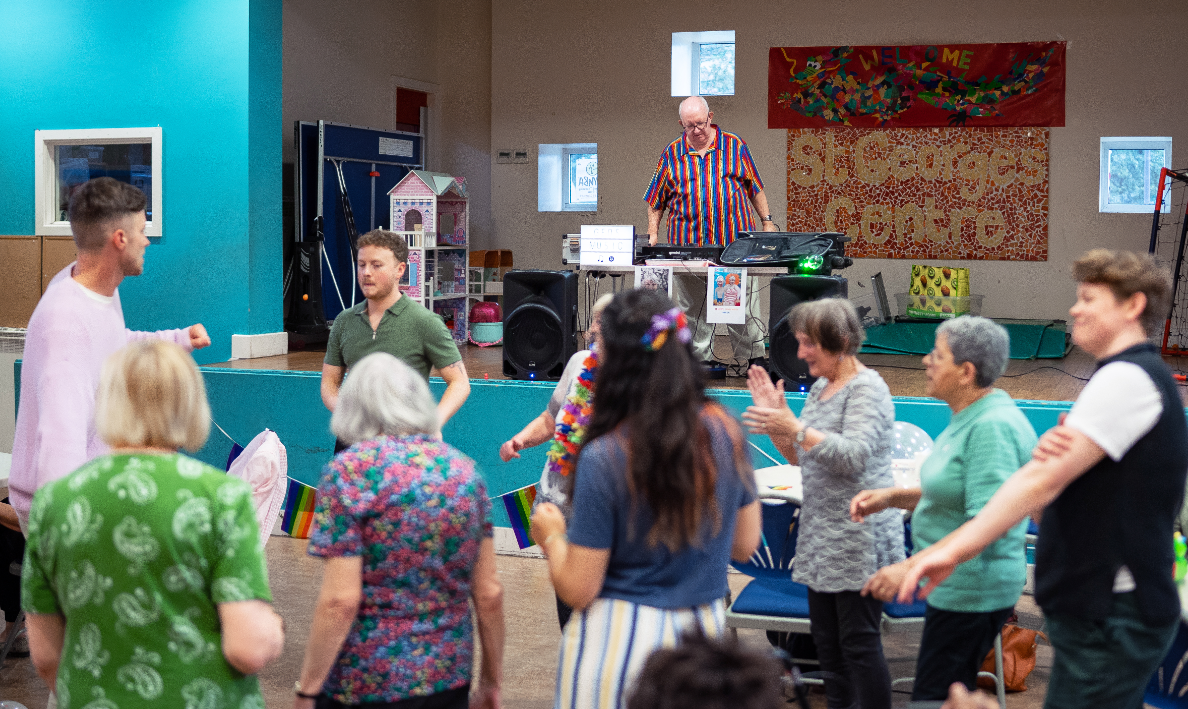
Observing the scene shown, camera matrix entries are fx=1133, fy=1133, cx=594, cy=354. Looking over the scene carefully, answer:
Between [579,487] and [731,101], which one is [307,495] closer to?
[579,487]

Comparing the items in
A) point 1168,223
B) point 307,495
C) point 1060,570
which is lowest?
point 307,495

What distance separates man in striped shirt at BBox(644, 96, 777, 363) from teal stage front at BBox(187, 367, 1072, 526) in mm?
1440

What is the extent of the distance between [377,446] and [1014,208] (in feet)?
32.9

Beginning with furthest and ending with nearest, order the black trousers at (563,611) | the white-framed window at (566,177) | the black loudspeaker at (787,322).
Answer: the white-framed window at (566,177) → the black loudspeaker at (787,322) → the black trousers at (563,611)

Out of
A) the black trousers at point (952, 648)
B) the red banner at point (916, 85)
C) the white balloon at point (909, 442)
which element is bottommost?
the black trousers at point (952, 648)

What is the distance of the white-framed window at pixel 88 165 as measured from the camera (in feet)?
25.6

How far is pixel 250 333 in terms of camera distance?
26.0ft

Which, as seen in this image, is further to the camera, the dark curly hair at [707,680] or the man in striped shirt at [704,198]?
the man in striped shirt at [704,198]

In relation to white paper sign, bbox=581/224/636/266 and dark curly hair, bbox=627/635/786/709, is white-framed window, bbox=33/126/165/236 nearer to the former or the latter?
white paper sign, bbox=581/224/636/266

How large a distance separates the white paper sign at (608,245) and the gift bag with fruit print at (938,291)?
4.24m

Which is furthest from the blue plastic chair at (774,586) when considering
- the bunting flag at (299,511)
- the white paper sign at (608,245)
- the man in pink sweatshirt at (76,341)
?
the white paper sign at (608,245)

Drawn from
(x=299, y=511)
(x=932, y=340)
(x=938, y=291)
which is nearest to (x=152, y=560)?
(x=299, y=511)

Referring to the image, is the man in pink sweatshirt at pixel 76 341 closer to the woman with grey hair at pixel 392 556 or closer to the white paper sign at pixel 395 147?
the woman with grey hair at pixel 392 556

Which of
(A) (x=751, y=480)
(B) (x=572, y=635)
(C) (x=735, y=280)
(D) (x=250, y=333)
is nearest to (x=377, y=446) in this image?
(B) (x=572, y=635)
